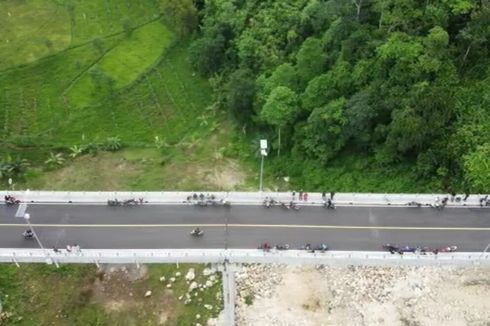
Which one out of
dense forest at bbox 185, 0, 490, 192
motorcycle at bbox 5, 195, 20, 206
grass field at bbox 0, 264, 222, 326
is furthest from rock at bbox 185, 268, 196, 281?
motorcycle at bbox 5, 195, 20, 206

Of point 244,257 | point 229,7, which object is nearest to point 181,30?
point 229,7

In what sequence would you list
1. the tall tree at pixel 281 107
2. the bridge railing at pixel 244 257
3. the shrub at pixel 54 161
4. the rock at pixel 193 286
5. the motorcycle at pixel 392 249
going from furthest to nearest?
the shrub at pixel 54 161 → the tall tree at pixel 281 107 → the motorcycle at pixel 392 249 → the bridge railing at pixel 244 257 → the rock at pixel 193 286

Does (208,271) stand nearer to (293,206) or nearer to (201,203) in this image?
(201,203)

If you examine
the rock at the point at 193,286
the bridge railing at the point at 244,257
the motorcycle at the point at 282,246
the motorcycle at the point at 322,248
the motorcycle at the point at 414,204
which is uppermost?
the motorcycle at the point at 414,204

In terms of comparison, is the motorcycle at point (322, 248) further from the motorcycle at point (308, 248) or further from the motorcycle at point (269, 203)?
the motorcycle at point (269, 203)

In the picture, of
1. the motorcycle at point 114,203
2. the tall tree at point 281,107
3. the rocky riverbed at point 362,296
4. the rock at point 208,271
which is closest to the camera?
the rocky riverbed at point 362,296

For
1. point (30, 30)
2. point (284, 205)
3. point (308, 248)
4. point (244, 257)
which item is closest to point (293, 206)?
point (284, 205)

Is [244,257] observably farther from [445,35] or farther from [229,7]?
[229,7]

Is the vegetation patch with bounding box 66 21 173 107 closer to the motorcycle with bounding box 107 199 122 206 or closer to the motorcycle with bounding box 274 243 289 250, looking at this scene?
the motorcycle with bounding box 107 199 122 206

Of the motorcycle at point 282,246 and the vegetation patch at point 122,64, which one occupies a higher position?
the vegetation patch at point 122,64

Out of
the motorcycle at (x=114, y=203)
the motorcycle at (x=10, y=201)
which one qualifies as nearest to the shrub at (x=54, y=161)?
the motorcycle at (x=10, y=201)
